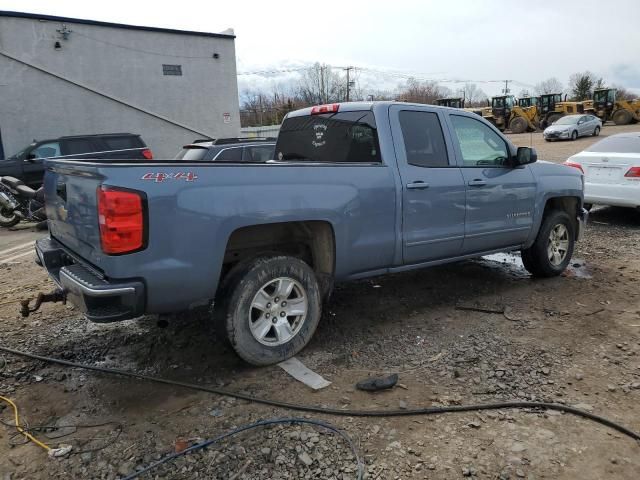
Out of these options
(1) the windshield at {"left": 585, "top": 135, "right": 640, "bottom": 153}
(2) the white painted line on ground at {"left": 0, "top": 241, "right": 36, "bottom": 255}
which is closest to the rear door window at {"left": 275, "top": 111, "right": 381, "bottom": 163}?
(2) the white painted line on ground at {"left": 0, "top": 241, "right": 36, "bottom": 255}

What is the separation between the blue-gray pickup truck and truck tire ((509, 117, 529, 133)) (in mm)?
34237

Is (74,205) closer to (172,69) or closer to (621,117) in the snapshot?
(172,69)

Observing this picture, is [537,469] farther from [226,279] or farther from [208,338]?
[208,338]

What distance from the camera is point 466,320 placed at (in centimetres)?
469

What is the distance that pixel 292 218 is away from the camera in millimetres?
3641

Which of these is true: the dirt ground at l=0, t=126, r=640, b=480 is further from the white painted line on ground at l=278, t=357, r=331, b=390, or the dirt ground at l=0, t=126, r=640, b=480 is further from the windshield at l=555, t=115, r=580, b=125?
the windshield at l=555, t=115, r=580, b=125

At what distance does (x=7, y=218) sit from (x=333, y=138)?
904 centimetres

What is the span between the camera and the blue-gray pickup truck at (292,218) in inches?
121

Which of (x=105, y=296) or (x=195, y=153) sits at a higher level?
(x=195, y=153)

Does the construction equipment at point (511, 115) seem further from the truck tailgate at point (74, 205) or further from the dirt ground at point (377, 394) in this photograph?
the truck tailgate at point (74, 205)

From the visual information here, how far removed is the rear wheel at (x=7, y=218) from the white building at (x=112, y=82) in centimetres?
765

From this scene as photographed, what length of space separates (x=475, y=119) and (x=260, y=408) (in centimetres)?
362

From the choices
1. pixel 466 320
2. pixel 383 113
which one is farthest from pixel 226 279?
pixel 466 320

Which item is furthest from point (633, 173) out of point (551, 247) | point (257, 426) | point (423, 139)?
point (257, 426)
